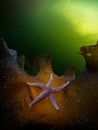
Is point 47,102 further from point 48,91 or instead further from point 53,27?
point 53,27

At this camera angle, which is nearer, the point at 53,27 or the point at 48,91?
the point at 48,91

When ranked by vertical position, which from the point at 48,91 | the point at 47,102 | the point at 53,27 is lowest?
the point at 53,27

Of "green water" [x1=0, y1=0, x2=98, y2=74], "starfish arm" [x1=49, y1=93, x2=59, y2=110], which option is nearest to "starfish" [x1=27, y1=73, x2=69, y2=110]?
"starfish arm" [x1=49, y1=93, x2=59, y2=110]

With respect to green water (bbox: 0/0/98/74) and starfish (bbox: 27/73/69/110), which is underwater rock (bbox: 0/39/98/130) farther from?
green water (bbox: 0/0/98/74)

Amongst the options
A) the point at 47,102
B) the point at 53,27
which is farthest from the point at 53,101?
the point at 53,27

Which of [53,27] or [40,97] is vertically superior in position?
[40,97]

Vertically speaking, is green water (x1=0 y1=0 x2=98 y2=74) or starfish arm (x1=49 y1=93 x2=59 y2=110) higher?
starfish arm (x1=49 y1=93 x2=59 y2=110)
